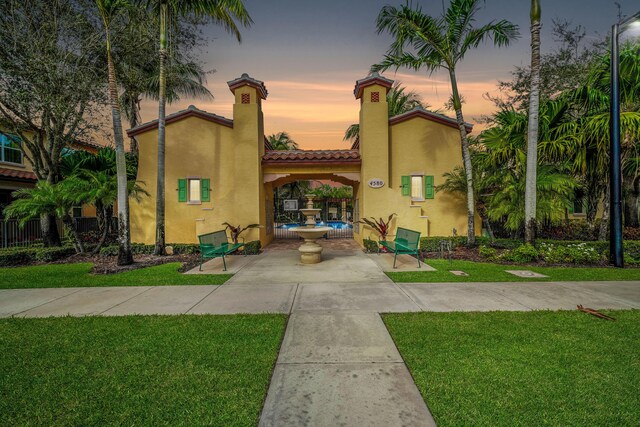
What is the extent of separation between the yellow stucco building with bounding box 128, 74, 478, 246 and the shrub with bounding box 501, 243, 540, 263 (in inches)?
143

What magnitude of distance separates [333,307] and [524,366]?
9.24 feet

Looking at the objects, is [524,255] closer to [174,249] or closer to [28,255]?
[174,249]

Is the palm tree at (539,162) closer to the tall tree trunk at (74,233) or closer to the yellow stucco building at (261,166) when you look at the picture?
the yellow stucco building at (261,166)

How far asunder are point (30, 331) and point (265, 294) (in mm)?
3632

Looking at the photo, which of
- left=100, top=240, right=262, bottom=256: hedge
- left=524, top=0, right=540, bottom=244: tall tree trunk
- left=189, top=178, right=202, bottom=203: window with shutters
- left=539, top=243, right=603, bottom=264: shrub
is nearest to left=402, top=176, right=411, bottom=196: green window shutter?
left=524, top=0, right=540, bottom=244: tall tree trunk

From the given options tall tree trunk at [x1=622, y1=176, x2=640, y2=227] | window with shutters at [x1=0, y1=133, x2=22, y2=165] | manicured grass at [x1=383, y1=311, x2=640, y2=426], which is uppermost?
window with shutters at [x1=0, y1=133, x2=22, y2=165]

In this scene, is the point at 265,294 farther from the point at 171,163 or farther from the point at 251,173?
the point at 171,163

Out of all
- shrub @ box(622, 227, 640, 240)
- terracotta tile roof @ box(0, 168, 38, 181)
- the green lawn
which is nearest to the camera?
the green lawn

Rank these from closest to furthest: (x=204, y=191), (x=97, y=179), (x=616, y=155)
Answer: (x=616, y=155) < (x=97, y=179) < (x=204, y=191)

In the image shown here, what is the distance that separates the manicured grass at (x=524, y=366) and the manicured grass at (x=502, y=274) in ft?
7.32

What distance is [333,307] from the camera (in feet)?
16.2

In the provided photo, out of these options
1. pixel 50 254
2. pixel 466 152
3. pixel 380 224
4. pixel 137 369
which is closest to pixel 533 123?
pixel 466 152

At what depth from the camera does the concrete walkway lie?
8.22 feet

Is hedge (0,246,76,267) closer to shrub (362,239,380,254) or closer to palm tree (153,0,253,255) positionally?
palm tree (153,0,253,255)
